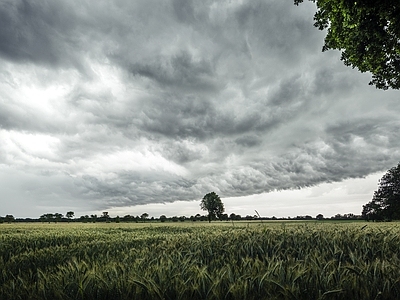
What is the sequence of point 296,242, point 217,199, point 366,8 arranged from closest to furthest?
point 296,242 → point 366,8 → point 217,199

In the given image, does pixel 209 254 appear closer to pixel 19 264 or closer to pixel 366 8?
pixel 19 264

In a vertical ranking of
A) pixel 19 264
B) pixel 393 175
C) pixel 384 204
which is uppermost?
pixel 393 175

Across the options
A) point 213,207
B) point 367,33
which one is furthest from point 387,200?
point 367,33

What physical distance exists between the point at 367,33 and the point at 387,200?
2595 inches

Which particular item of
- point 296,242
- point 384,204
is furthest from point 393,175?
point 296,242

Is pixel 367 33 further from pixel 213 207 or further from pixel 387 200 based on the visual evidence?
pixel 213 207

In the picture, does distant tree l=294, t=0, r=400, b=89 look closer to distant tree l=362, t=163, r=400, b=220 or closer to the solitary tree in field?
distant tree l=362, t=163, r=400, b=220

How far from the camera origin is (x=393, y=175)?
6619 cm

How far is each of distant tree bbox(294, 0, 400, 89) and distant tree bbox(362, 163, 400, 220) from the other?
58.5 meters

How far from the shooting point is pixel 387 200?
64.3 meters

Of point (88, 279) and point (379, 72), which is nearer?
point (88, 279)

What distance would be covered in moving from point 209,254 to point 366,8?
926cm

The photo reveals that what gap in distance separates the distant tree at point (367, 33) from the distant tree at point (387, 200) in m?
58.5

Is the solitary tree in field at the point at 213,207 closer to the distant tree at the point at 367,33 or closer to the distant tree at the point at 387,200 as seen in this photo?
the distant tree at the point at 387,200
